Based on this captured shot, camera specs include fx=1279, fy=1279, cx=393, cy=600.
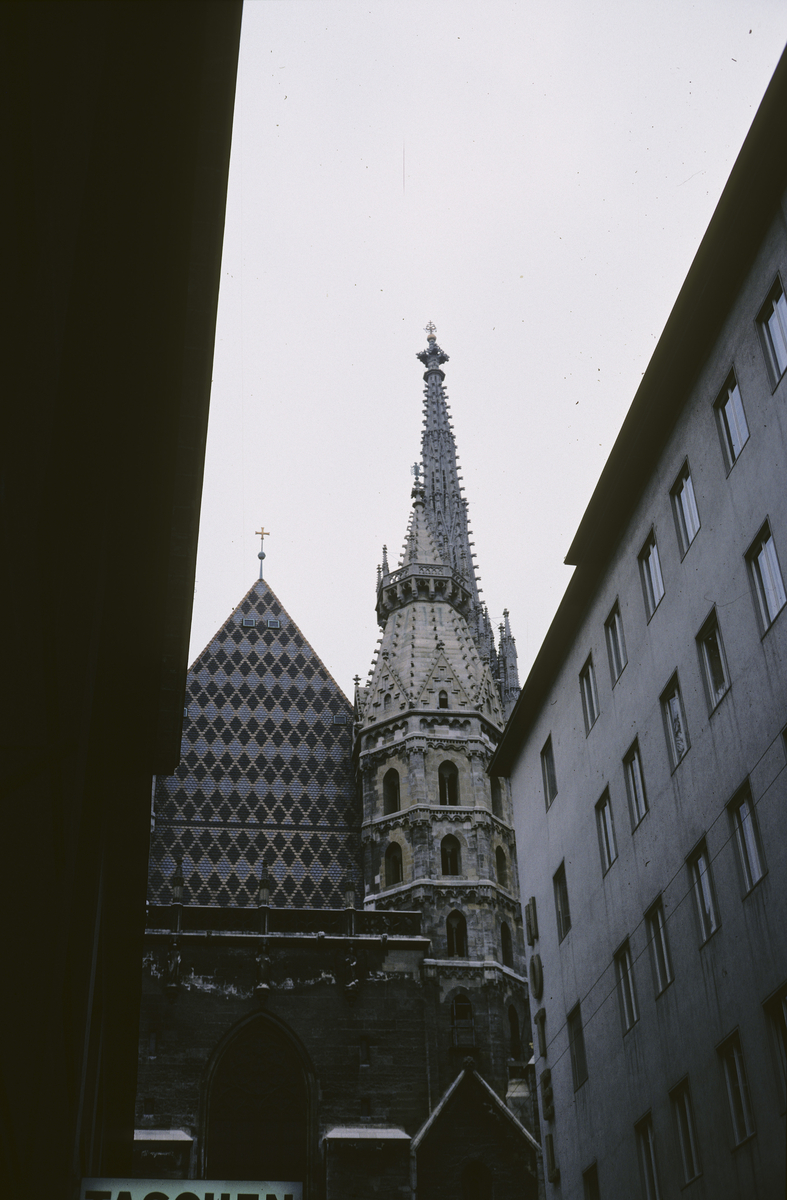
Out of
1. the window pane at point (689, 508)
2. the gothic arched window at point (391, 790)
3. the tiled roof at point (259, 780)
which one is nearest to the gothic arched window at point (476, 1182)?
the tiled roof at point (259, 780)

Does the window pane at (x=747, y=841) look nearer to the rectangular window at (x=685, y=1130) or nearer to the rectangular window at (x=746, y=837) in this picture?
the rectangular window at (x=746, y=837)

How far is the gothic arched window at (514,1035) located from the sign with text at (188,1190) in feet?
72.1

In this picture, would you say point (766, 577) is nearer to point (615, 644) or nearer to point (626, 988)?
point (615, 644)

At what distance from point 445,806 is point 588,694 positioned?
13742 mm

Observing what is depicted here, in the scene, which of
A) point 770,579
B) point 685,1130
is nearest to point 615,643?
point 770,579

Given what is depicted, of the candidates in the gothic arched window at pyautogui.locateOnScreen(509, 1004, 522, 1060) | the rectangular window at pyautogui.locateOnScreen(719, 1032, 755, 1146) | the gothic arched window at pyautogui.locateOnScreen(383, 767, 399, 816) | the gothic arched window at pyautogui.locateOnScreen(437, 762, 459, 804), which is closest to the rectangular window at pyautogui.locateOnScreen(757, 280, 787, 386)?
the rectangular window at pyautogui.locateOnScreen(719, 1032, 755, 1146)

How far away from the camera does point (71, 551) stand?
668 centimetres

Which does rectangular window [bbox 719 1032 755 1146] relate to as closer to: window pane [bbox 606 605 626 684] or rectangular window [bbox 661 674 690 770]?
rectangular window [bbox 661 674 690 770]

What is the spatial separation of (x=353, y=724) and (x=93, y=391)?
30943 mm

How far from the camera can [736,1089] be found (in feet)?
44.4

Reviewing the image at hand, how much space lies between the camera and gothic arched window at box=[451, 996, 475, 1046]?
93.3 ft

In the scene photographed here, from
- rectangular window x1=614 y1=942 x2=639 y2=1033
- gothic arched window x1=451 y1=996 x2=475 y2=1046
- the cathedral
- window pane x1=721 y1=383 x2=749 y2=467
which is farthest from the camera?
Answer: gothic arched window x1=451 y1=996 x2=475 y2=1046

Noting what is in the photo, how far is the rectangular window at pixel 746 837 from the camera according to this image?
13555mm

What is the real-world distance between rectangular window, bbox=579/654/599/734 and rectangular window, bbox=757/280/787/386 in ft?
22.8
